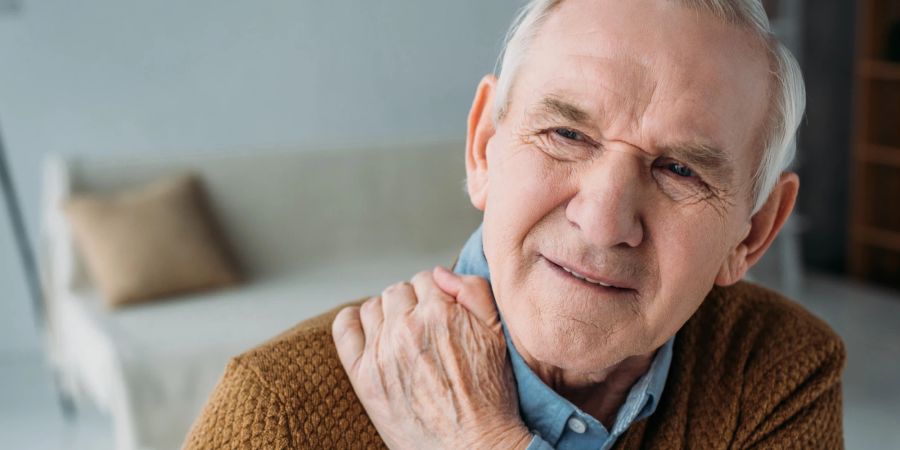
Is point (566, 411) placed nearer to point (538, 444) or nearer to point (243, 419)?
point (538, 444)

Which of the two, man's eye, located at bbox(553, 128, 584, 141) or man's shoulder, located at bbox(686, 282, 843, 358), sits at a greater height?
man's eye, located at bbox(553, 128, 584, 141)

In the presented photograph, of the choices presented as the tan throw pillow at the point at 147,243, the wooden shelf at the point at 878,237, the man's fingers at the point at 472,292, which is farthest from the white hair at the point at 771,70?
the wooden shelf at the point at 878,237

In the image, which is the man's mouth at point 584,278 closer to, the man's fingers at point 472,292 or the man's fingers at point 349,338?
the man's fingers at point 472,292

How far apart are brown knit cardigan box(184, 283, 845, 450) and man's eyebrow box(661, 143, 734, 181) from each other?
0.36 m

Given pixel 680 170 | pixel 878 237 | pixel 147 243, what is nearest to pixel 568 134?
pixel 680 170

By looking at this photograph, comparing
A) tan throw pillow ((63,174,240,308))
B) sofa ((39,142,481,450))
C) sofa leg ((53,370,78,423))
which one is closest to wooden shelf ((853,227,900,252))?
sofa ((39,142,481,450))

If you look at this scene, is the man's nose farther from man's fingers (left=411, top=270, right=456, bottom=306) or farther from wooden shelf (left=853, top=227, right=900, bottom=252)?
wooden shelf (left=853, top=227, right=900, bottom=252)

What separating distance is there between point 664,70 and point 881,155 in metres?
4.46

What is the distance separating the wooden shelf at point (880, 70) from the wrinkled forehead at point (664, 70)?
4.24m

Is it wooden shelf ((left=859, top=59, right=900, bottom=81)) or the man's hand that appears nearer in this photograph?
the man's hand

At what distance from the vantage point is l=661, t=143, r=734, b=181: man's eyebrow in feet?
3.43

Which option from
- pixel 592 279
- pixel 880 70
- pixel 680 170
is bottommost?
pixel 880 70

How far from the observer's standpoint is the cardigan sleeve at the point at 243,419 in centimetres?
107

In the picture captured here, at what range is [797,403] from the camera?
1285 millimetres
